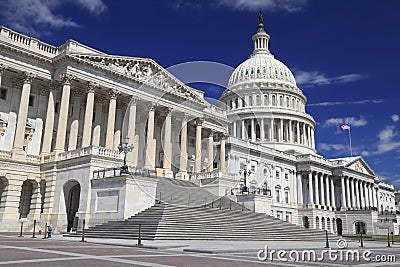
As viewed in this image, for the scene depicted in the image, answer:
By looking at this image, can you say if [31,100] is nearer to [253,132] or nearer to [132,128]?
[132,128]

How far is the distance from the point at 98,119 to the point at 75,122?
4682 millimetres

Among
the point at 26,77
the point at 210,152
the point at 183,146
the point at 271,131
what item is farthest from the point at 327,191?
the point at 26,77

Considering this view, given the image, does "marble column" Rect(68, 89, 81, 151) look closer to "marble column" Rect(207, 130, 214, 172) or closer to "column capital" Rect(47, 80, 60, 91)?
"column capital" Rect(47, 80, 60, 91)

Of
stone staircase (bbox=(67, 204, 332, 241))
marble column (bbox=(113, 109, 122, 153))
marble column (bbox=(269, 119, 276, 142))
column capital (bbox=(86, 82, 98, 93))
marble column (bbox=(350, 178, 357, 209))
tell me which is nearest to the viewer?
stone staircase (bbox=(67, 204, 332, 241))

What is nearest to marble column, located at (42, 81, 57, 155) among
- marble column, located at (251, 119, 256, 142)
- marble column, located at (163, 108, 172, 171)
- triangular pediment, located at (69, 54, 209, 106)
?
triangular pediment, located at (69, 54, 209, 106)

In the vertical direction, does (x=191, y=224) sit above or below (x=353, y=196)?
below

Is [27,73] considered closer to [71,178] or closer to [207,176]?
[71,178]

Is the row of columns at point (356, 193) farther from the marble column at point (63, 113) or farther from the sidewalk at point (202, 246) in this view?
the sidewalk at point (202, 246)

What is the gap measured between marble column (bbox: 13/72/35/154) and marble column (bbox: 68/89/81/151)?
16.3 feet

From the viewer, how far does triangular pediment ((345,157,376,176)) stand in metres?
104

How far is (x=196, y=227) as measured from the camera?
2888 cm

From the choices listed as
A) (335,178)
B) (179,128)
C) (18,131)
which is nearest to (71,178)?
(18,131)

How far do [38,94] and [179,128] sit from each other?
2128cm
